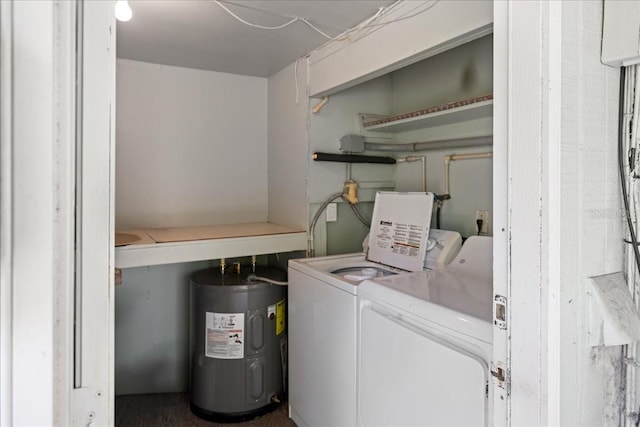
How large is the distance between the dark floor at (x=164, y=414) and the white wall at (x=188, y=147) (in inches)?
44.6

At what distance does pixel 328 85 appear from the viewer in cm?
232

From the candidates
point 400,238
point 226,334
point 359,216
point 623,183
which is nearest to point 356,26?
point 400,238

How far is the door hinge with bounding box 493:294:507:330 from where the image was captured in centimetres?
93

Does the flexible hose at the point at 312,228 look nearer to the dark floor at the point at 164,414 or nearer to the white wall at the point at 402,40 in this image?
the white wall at the point at 402,40

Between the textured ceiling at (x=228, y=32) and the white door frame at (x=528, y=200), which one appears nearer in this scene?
the white door frame at (x=528, y=200)

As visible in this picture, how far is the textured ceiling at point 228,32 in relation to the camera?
73.6 inches

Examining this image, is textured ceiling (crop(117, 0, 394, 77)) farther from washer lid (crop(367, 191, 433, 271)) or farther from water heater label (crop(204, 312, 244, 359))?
water heater label (crop(204, 312, 244, 359))

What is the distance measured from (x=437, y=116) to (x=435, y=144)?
310mm

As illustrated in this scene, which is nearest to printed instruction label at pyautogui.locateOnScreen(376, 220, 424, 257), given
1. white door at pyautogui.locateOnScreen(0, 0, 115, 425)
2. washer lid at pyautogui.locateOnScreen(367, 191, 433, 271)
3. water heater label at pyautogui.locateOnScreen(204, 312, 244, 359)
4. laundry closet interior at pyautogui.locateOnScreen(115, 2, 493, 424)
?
washer lid at pyautogui.locateOnScreen(367, 191, 433, 271)

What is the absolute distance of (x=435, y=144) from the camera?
98.0 inches

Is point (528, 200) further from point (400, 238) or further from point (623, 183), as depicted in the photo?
point (400, 238)

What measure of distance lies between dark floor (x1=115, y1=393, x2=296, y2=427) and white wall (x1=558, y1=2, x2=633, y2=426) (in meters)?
1.85

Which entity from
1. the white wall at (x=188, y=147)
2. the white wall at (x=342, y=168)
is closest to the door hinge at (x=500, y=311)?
the white wall at (x=342, y=168)

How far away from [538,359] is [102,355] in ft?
2.64
